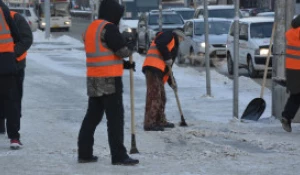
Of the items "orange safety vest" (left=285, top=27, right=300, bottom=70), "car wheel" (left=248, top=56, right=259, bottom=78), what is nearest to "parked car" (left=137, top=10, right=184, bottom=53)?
"car wheel" (left=248, top=56, right=259, bottom=78)

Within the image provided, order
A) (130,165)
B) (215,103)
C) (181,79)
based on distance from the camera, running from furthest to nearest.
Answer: (181,79), (215,103), (130,165)

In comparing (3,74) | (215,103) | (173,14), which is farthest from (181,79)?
(173,14)

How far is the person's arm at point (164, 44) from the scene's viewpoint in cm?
1177

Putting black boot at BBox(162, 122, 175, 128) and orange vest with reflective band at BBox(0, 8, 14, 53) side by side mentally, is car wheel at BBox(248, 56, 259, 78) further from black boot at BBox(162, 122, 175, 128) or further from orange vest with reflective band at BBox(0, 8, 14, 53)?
orange vest with reflective band at BBox(0, 8, 14, 53)

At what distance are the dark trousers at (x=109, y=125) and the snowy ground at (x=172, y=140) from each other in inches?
6.1

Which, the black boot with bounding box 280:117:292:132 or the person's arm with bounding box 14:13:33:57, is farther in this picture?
the black boot with bounding box 280:117:292:132

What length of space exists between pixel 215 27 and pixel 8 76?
18.9m

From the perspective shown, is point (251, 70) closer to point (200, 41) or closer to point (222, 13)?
point (200, 41)

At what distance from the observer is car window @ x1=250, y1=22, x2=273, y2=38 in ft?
74.2

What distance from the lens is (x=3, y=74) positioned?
9.70m

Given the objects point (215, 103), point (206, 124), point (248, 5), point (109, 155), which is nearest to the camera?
point (109, 155)

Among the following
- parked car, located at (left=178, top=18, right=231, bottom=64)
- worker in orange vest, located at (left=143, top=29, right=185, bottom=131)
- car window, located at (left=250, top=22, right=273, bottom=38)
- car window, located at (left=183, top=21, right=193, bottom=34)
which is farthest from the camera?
car window, located at (left=183, top=21, right=193, bottom=34)

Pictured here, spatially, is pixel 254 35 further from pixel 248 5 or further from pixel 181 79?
pixel 248 5

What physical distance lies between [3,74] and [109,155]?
150 cm
